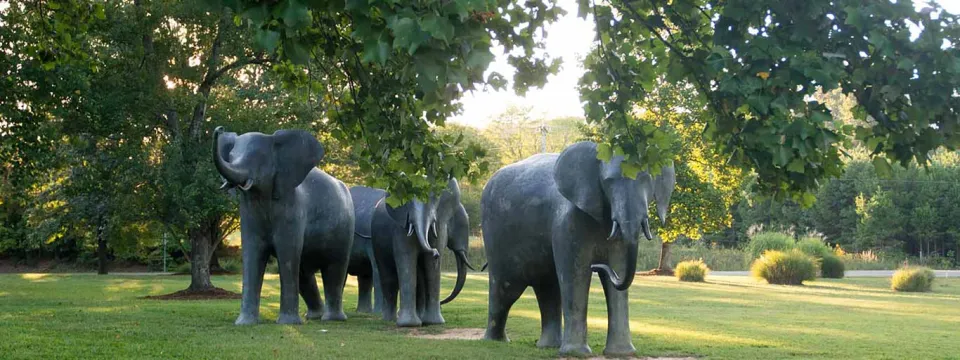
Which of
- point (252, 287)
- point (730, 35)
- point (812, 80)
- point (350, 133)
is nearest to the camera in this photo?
point (812, 80)

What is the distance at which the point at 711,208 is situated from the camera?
3709 centimetres

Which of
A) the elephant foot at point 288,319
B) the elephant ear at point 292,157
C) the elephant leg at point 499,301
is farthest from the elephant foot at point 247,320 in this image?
the elephant leg at point 499,301

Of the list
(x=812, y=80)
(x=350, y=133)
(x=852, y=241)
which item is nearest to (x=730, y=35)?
(x=812, y=80)

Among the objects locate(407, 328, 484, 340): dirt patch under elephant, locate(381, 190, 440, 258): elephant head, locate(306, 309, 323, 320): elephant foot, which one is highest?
locate(381, 190, 440, 258): elephant head

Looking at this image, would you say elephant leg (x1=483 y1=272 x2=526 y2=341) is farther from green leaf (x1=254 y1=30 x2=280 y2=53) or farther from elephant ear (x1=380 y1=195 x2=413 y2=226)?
green leaf (x1=254 y1=30 x2=280 y2=53)

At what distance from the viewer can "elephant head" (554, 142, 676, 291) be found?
9.38m

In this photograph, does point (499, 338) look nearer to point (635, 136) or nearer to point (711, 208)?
point (635, 136)

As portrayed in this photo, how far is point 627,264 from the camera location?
952cm

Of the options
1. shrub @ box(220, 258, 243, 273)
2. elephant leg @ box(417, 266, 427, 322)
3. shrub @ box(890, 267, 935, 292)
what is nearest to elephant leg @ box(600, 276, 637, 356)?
elephant leg @ box(417, 266, 427, 322)

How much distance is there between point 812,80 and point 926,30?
824mm

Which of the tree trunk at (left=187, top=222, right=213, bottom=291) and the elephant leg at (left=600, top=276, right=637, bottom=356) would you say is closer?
the elephant leg at (left=600, top=276, right=637, bottom=356)

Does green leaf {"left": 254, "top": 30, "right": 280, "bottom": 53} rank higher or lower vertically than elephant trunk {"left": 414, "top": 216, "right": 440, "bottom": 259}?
higher

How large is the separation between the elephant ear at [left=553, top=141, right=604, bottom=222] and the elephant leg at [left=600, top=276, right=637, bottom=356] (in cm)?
85

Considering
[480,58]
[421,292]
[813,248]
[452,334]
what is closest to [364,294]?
[421,292]
